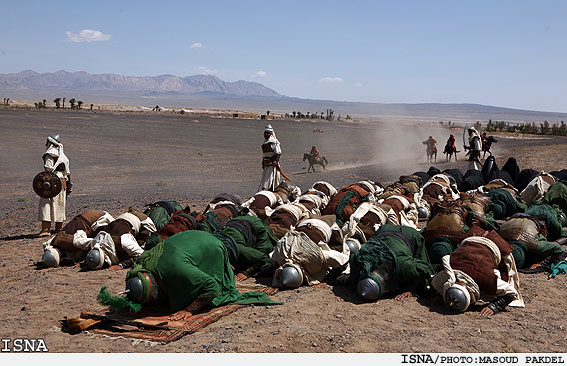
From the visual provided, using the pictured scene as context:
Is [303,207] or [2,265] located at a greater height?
[303,207]

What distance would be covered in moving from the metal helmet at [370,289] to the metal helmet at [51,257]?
14.8 feet

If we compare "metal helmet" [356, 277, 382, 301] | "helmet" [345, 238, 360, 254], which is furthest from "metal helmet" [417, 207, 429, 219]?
"metal helmet" [356, 277, 382, 301]

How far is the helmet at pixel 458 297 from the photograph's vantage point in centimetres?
643

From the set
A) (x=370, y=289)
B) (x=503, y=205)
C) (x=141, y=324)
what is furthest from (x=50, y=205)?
(x=503, y=205)

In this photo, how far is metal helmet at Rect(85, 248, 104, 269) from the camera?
8219mm

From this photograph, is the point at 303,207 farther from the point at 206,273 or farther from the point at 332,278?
the point at 206,273

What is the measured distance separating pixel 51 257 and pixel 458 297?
18.6 feet

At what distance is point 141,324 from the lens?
5789 millimetres

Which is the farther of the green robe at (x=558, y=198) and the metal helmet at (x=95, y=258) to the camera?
the green robe at (x=558, y=198)

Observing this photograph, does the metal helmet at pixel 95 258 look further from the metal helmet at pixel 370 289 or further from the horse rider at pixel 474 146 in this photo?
the horse rider at pixel 474 146

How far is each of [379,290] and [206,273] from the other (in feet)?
6.66

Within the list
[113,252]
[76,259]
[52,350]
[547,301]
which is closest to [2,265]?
[76,259]

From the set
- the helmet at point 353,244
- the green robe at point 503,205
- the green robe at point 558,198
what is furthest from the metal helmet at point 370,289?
the green robe at point 558,198

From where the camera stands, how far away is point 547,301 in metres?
7.18
